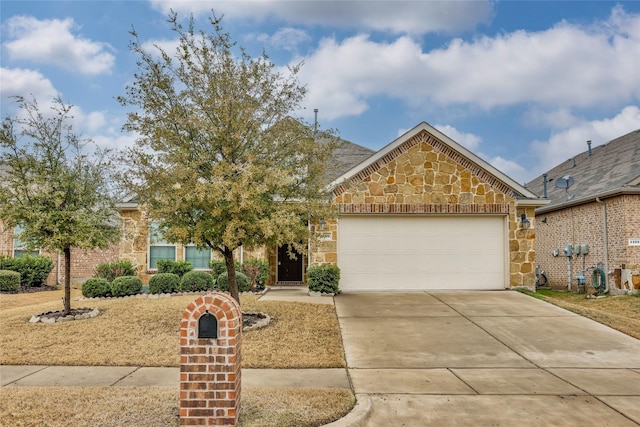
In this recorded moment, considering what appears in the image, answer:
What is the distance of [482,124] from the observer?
18438 millimetres

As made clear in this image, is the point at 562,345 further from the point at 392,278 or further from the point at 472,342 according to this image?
the point at 392,278

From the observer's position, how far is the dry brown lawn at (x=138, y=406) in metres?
4.70

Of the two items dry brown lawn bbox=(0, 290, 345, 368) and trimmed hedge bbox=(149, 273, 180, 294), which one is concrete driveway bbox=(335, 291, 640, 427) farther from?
trimmed hedge bbox=(149, 273, 180, 294)

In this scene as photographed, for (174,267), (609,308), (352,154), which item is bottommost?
(609,308)

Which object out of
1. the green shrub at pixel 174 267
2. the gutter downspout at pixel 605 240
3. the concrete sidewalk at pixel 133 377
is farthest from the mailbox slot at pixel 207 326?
the gutter downspout at pixel 605 240

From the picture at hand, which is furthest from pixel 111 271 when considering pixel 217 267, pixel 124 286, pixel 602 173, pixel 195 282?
pixel 602 173

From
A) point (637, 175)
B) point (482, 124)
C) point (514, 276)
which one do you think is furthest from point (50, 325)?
point (637, 175)

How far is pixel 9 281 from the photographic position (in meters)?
17.0

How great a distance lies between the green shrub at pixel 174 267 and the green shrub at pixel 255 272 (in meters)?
2.22

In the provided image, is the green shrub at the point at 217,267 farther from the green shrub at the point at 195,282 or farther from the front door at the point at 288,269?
the front door at the point at 288,269

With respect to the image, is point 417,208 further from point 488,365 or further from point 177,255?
point 177,255

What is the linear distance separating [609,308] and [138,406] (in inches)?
502

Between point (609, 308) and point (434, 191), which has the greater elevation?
point (434, 191)

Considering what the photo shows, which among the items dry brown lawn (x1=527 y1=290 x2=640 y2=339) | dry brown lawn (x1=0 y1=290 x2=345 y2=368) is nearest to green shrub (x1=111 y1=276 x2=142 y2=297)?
dry brown lawn (x1=0 y1=290 x2=345 y2=368)
